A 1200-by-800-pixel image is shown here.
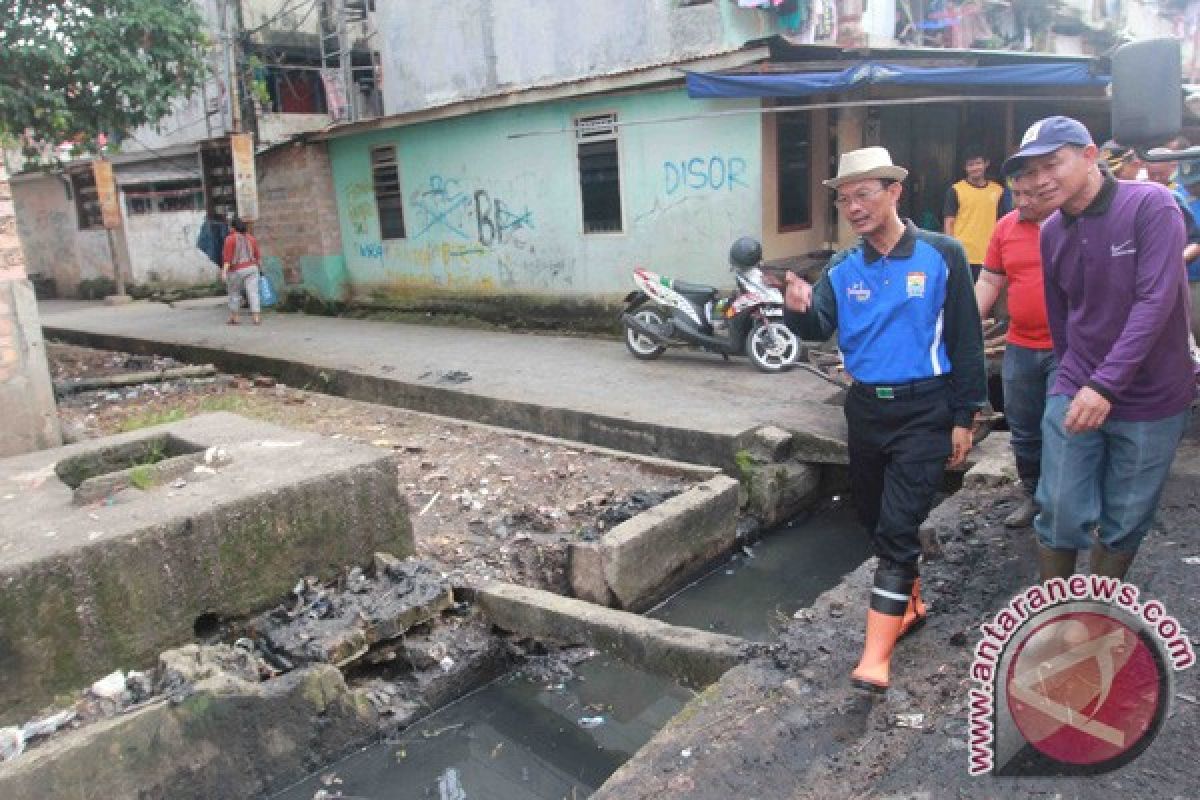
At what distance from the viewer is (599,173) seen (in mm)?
10602

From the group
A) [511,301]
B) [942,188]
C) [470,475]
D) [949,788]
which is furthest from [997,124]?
[949,788]

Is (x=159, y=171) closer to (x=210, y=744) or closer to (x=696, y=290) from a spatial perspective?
(x=696, y=290)

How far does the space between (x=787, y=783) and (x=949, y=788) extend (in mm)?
467

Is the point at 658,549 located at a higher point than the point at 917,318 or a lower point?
lower

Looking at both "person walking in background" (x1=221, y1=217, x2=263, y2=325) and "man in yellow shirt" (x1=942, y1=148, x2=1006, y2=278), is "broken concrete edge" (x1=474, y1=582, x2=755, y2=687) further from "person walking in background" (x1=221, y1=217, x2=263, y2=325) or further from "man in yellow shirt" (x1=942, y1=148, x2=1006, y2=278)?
"person walking in background" (x1=221, y1=217, x2=263, y2=325)

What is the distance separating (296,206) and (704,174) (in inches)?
304

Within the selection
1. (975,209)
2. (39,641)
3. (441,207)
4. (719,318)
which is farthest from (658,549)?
(441,207)

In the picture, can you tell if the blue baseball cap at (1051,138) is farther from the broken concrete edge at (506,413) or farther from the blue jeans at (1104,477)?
the broken concrete edge at (506,413)

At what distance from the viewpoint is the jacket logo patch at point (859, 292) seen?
307cm

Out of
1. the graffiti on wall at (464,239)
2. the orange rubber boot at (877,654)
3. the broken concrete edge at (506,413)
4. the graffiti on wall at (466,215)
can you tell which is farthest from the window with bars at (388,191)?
the orange rubber boot at (877,654)

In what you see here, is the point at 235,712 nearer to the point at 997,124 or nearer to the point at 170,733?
the point at 170,733

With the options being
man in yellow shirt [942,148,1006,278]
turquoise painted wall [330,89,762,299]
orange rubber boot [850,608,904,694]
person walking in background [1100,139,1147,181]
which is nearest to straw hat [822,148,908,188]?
orange rubber boot [850,608,904,694]

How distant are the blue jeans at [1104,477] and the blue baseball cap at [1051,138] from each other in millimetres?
861

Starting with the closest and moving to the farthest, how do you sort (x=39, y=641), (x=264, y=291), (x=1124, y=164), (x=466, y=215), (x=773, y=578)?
(x=39, y=641), (x=1124, y=164), (x=773, y=578), (x=466, y=215), (x=264, y=291)
